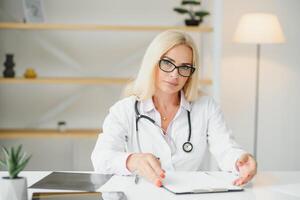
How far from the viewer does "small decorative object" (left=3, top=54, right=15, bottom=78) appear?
4.18 metres

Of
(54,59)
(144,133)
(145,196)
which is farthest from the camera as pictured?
(54,59)

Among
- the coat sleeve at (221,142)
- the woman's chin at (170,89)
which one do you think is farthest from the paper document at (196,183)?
the woman's chin at (170,89)

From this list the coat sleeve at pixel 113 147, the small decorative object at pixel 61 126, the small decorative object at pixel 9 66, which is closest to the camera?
the coat sleeve at pixel 113 147

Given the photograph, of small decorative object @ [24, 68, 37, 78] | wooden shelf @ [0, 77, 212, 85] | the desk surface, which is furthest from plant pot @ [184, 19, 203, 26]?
the desk surface

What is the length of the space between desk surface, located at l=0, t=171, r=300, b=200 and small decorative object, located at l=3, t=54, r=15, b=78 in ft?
6.99

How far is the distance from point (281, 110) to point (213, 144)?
2.14 metres

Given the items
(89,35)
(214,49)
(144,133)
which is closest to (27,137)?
(89,35)

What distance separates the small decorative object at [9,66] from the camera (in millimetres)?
4180

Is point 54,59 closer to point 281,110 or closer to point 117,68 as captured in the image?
point 117,68

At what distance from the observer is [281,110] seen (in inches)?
180

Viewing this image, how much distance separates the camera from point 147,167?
2.03m

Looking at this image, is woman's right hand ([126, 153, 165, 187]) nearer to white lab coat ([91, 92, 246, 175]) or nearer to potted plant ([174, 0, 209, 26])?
white lab coat ([91, 92, 246, 175])

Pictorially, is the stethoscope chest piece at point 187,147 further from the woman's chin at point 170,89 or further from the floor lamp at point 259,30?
the floor lamp at point 259,30

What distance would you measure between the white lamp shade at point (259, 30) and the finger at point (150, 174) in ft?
7.51
